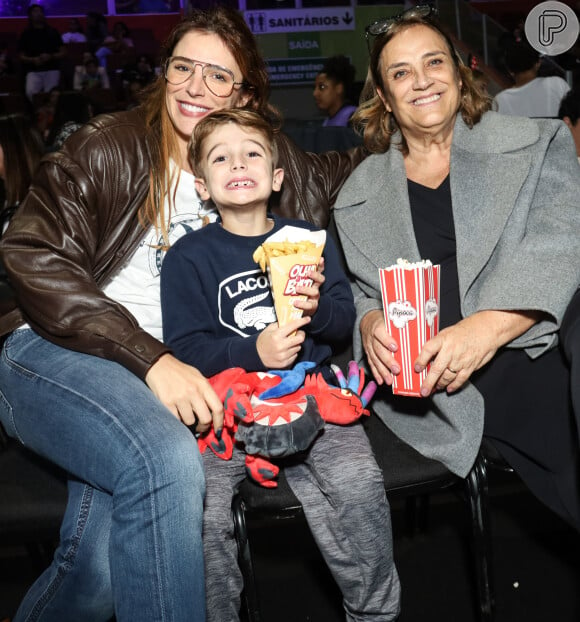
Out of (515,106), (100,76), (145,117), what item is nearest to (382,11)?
(100,76)

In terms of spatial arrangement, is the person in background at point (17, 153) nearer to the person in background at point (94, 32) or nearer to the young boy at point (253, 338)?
the young boy at point (253, 338)

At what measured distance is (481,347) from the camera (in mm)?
1926

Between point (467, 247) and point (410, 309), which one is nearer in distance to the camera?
point (410, 309)

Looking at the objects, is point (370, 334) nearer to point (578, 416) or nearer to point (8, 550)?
point (578, 416)

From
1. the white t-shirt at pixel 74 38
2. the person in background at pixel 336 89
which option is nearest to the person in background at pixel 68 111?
the person in background at pixel 336 89

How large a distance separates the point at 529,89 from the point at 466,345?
3865 mm

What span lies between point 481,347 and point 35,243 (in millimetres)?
1192

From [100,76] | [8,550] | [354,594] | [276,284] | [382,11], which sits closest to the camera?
[276,284]

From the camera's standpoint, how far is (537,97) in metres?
5.17

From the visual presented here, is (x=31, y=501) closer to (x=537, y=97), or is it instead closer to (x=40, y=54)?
(x=537, y=97)

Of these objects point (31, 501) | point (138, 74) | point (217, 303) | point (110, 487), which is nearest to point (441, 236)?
point (217, 303)

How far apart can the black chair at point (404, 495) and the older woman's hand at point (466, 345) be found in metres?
0.22

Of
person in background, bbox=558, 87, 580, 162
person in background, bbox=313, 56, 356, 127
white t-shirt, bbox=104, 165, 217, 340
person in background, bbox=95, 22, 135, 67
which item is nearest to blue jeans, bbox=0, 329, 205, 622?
white t-shirt, bbox=104, 165, 217, 340

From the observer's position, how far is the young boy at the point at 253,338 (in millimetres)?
1827
